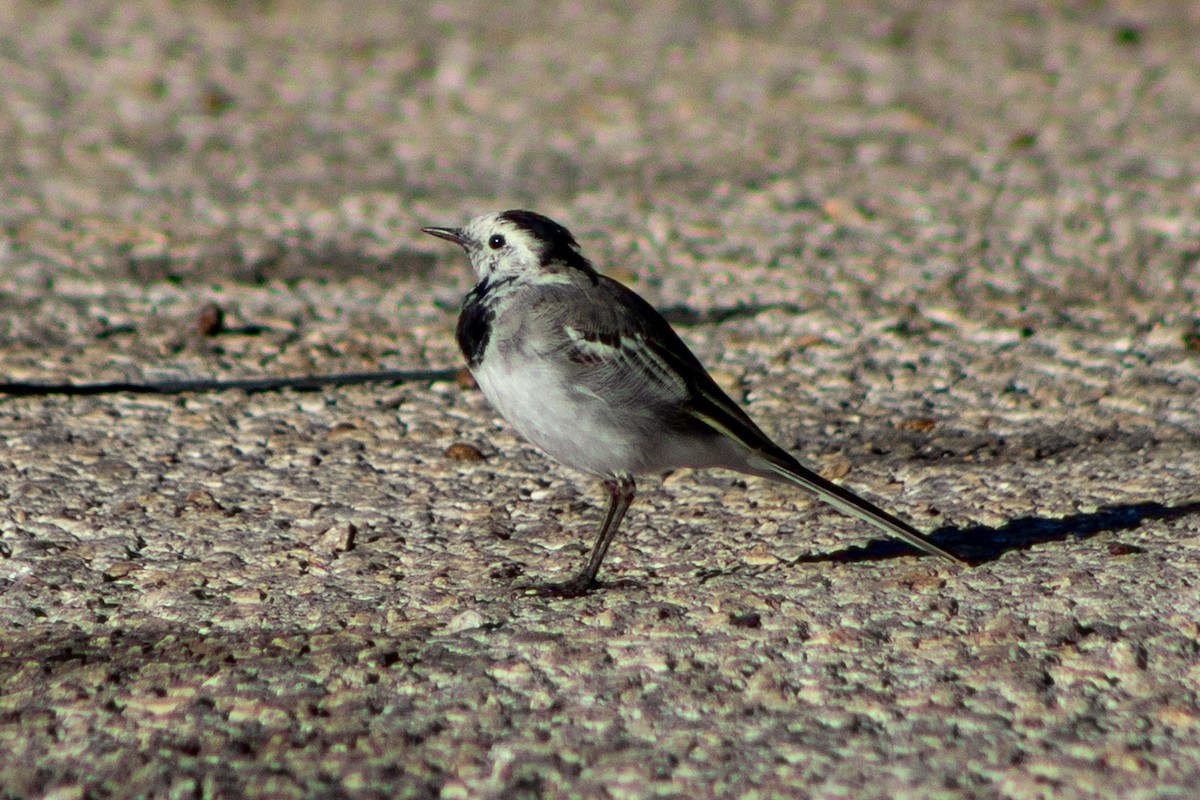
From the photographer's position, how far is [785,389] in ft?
20.1

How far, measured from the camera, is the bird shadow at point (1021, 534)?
4.57 m

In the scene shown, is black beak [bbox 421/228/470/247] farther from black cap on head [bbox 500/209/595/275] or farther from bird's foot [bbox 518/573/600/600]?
bird's foot [bbox 518/573/600/600]

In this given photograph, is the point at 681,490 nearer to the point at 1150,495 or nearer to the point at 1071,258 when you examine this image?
the point at 1150,495

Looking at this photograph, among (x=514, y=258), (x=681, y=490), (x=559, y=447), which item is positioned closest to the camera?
(x=559, y=447)

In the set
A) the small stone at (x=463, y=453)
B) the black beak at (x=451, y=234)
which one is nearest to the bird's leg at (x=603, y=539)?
the small stone at (x=463, y=453)

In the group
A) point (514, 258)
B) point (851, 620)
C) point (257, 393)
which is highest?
point (514, 258)

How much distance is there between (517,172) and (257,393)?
334cm

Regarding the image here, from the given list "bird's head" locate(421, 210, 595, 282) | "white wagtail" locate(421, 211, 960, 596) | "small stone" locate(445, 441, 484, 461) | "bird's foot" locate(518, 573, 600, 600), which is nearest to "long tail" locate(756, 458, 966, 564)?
"white wagtail" locate(421, 211, 960, 596)

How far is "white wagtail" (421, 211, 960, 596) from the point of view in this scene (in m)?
4.45

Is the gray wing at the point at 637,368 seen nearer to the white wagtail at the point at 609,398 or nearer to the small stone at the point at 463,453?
the white wagtail at the point at 609,398

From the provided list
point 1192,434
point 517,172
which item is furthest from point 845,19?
point 1192,434

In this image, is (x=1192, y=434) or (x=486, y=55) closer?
(x=1192, y=434)

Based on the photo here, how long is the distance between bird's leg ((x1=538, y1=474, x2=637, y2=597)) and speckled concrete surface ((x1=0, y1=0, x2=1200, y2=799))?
87 mm

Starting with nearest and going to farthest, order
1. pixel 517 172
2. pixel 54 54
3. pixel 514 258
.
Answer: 1. pixel 514 258
2. pixel 517 172
3. pixel 54 54
